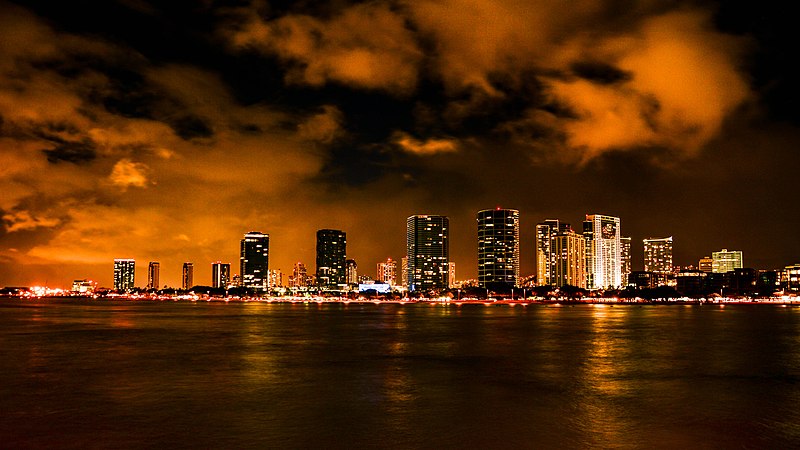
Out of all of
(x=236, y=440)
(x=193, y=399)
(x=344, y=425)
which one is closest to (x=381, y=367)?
(x=193, y=399)

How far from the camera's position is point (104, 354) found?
44594 mm

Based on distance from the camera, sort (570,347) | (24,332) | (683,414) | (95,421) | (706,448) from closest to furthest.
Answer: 1. (706,448)
2. (95,421)
3. (683,414)
4. (570,347)
5. (24,332)

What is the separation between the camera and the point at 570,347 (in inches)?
2040

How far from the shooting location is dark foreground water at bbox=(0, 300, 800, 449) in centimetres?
2072

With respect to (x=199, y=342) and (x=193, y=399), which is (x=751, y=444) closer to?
(x=193, y=399)

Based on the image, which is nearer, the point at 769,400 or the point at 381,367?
the point at 769,400

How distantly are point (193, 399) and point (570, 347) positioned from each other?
110 ft

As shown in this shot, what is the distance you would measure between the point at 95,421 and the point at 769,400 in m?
27.6

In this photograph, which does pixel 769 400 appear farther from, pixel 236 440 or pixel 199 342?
pixel 199 342

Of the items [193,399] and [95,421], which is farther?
[193,399]

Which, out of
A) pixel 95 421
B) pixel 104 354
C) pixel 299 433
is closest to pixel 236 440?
pixel 299 433

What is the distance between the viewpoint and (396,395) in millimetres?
28125

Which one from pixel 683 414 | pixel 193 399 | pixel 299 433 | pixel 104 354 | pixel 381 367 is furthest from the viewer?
pixel 104 354

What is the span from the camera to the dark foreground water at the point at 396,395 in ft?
68.0
